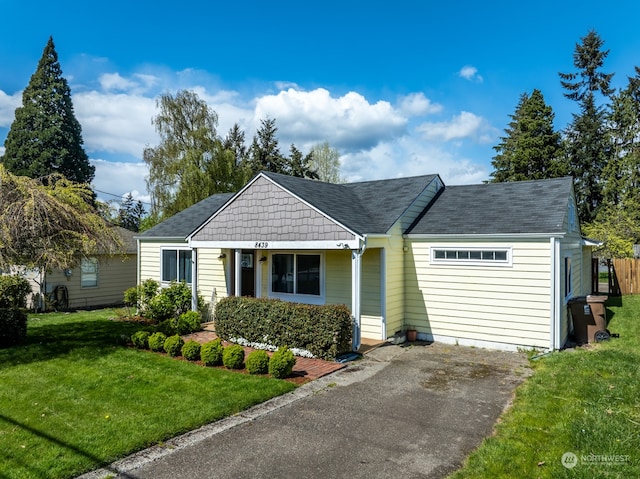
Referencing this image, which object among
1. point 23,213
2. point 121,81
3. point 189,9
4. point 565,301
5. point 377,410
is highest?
point 189,9

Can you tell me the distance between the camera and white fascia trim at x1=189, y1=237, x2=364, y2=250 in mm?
9648

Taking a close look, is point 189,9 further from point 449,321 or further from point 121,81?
point 449,321

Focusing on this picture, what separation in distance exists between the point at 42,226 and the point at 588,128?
3901cm

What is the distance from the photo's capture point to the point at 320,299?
11961 mm

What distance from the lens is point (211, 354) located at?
27.9 feet

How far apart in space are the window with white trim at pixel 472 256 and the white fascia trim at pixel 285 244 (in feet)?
8.79

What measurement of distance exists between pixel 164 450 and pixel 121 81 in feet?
44.4

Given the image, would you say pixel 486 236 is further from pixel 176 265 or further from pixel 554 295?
pixel 176 265

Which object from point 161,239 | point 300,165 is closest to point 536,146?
point 300,165

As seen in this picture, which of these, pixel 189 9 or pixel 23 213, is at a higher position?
pixel 189 9

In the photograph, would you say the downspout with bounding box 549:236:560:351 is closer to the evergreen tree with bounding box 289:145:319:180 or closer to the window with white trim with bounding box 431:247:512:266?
the window with white trim with bounding box 431:247:512:266

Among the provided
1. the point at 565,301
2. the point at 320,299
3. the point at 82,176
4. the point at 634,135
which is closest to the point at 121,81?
the point at 320,299

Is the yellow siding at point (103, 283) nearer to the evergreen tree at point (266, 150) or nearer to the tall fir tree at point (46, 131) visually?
the tall fir tree at point (46, 131)

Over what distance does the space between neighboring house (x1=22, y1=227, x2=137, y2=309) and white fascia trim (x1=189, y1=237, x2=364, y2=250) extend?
5080 millimetres
